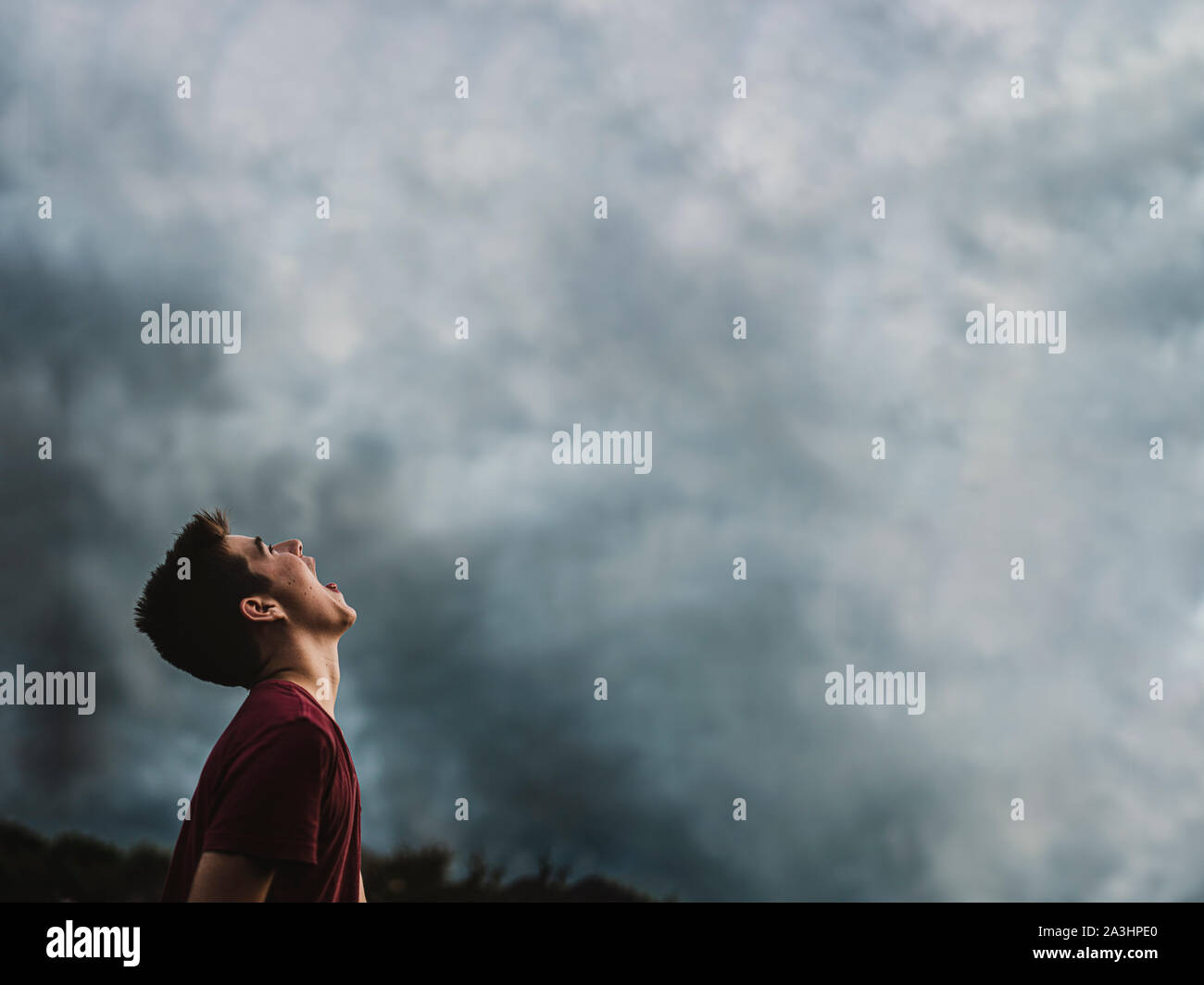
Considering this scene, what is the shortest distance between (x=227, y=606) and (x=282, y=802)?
1615 millimetres

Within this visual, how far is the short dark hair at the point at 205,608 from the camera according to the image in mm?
4934

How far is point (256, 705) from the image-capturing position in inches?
169

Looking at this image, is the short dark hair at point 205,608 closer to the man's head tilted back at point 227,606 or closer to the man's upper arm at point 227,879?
the man's head tilted back at point 227,606

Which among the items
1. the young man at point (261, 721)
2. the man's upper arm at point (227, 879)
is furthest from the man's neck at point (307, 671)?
the man's upper arm at point (227, 879)

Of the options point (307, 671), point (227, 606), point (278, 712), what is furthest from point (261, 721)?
point (227, 606)

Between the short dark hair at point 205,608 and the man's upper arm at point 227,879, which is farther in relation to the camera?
the short dark hair at point 205,608

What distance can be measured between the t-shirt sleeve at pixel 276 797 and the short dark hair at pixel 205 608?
1.01m

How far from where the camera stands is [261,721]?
13.5 feet

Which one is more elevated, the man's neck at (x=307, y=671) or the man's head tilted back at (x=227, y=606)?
the man's head tilted back at (x=227, y=606)

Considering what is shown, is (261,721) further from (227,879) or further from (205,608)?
(205,608)

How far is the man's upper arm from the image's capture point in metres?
3.61
